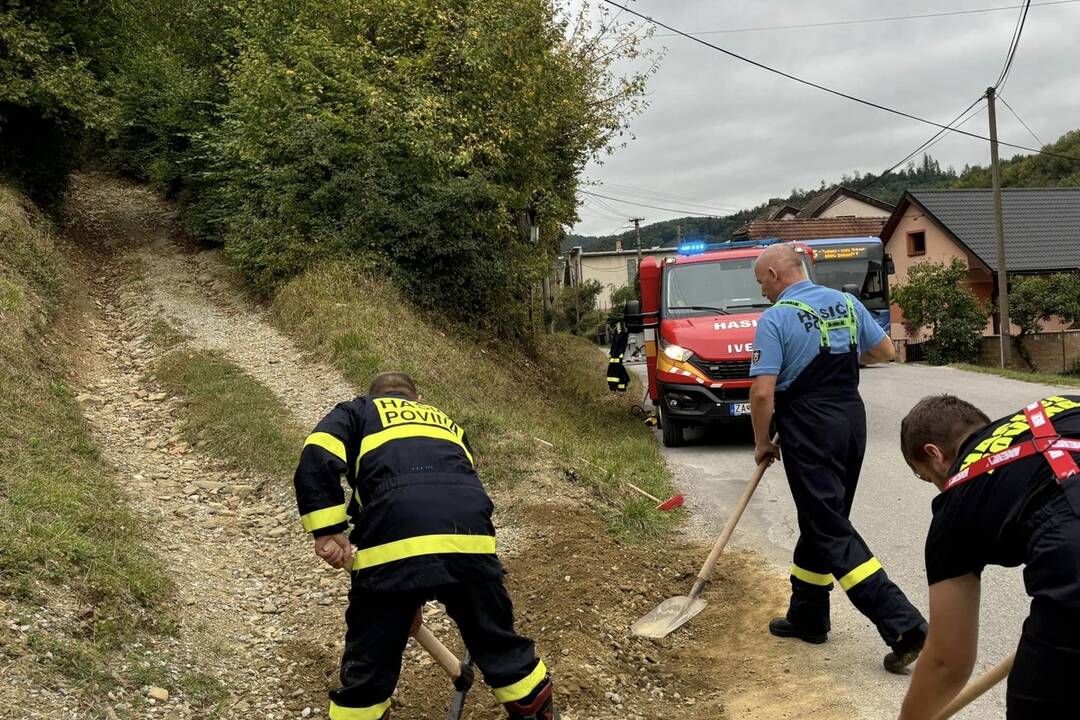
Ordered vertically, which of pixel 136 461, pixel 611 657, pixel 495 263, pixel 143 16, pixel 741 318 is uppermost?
pixel 143 16

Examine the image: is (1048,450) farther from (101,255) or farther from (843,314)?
(101,255)

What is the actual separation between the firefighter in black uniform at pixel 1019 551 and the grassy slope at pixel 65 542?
322 cm

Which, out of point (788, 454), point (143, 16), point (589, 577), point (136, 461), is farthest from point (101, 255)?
point (788, 454)

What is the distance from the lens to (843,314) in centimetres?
438

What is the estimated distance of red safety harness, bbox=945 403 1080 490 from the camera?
1.92m

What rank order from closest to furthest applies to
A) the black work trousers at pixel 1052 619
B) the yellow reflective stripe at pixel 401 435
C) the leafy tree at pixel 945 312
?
1. the black work trousers at pixel 1052 619
2. the yellow reflective stripe at pixel 401 435
3. the leafy tree at pixel 945 312

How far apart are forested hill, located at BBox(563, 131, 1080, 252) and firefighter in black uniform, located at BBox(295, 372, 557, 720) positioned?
1074 inches

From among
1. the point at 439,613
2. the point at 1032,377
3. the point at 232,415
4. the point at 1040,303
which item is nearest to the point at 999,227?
the point at 1040,303

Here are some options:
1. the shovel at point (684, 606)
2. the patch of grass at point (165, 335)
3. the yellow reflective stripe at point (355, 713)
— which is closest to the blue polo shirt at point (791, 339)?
the shovel at point (684, 606)

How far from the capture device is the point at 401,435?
3.28 m

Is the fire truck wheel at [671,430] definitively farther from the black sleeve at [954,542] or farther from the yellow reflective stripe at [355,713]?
the black sleeve at [954,542]

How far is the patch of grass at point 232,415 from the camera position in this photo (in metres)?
7.76

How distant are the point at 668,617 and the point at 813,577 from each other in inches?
34.4

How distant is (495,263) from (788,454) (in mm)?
11191
